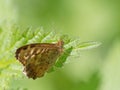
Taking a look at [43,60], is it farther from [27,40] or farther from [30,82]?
[30,82]

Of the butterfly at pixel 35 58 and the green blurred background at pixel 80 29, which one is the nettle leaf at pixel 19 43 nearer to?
the butterfly at pixel 35 58

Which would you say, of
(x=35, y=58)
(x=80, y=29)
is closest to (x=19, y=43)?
(x=35, y=58)

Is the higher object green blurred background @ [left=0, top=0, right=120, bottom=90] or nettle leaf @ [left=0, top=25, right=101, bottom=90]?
nettle leaf @ [left=0, top=25, right=101, bottom=90]

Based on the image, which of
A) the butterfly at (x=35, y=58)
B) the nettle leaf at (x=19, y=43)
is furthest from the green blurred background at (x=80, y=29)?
the butterfly at (x=35, y=58)

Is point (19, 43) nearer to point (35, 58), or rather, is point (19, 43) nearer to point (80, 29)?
point (35, 58)

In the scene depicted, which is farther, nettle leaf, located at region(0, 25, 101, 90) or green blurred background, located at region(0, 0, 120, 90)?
green blurred background, located at region(0, 0, 120, 90)

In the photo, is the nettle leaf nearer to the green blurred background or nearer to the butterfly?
the butterfly

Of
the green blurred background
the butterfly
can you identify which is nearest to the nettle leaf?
the butterfly
